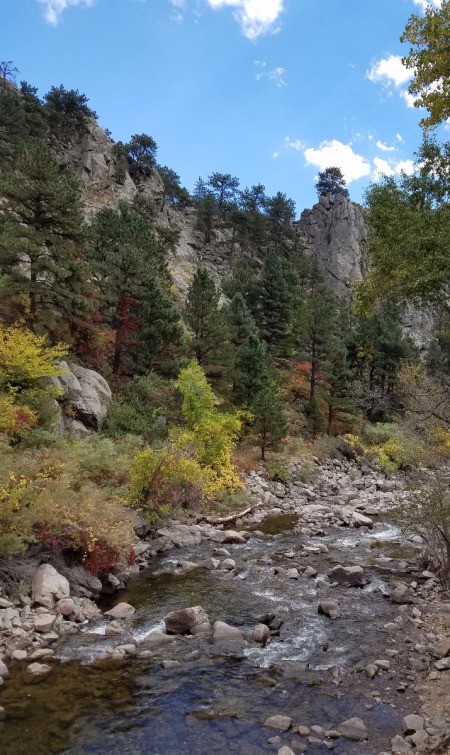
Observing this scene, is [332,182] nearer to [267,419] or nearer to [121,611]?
[267,419]

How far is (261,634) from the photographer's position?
A: 34.1 feet

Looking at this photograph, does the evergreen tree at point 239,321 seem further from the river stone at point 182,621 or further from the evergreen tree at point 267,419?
the river stone at point 182,621

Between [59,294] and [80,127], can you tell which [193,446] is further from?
[80,127]

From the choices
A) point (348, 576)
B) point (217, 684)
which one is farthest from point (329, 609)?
point (217, 684)

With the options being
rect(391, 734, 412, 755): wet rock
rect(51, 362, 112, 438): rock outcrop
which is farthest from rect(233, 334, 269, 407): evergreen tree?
rect(391, 734, 412, 755): wet rock

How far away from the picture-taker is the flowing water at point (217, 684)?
283 inches

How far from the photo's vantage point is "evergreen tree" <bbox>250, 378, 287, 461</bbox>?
28188 mm

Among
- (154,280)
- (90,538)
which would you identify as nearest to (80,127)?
(154,280)

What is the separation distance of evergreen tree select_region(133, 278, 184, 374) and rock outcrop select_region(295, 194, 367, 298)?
60286mm

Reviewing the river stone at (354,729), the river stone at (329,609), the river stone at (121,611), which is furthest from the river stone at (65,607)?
the river stone at (354,729)

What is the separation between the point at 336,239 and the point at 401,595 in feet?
279

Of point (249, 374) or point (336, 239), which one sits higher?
point (336, 239)

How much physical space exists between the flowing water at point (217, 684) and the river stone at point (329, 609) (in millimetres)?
158

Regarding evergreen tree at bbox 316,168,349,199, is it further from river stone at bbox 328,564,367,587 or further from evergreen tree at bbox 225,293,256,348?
river stone at bbox 328,564,367,587
